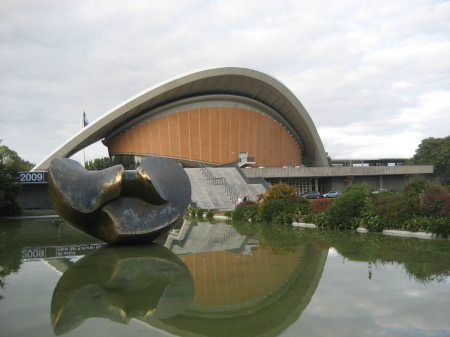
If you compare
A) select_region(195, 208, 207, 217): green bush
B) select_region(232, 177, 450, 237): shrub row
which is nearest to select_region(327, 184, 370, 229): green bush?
select_region(232, 177, 450, 237): shrub row

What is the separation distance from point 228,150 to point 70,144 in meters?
15.3

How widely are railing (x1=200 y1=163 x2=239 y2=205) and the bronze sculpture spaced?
14.8m

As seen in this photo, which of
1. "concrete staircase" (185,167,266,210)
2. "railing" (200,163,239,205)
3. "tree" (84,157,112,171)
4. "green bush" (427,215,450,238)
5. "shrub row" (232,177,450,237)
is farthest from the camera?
"tree" (84,157,112,171)

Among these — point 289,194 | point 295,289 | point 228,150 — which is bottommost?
point 295,289

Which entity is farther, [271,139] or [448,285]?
[271,139]

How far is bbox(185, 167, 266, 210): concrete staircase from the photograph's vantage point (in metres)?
26.6

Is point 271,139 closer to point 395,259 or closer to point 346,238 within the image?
point 346,238

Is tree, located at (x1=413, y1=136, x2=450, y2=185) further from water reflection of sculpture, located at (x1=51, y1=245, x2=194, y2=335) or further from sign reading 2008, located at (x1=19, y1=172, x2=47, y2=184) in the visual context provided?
water reflection of sculpture, located at (x1=51, y1=245, x2=194, y2=335)

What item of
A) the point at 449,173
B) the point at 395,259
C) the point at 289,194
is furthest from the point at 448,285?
the point at 449,173

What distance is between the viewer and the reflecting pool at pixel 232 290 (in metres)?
5.18

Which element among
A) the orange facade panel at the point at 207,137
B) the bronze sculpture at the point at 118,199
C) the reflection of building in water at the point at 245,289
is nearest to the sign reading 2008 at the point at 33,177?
the orange facade panel at the point at 207,137

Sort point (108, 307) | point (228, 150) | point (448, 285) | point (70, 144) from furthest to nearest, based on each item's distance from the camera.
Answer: point (228, 150) → point (70, 144) → point (448, 285) → point (108, 307)

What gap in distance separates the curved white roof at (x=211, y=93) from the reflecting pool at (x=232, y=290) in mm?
26687

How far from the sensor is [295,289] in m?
6.84
